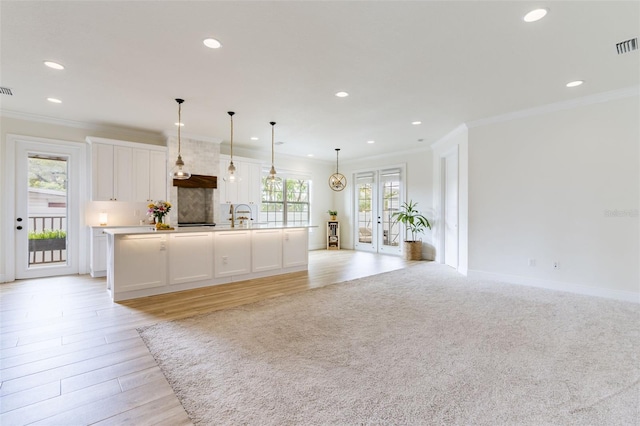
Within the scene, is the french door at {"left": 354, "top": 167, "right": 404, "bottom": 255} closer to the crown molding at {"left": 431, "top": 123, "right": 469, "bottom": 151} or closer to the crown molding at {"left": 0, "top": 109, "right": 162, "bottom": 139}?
the crown molding at {"left": 431, "top": 123, "right": 469, "bottom": 151}

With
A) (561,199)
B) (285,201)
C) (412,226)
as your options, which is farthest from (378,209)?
(561,199)

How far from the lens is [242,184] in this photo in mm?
7477

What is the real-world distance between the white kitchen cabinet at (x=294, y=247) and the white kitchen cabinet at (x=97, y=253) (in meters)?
3.48

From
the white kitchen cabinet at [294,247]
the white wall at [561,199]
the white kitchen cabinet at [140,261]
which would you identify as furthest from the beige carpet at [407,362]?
the white kitchen cabinet at [294,247]

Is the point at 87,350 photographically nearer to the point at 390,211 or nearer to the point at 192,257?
the point at 192,257

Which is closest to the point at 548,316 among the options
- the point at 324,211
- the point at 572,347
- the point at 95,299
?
the point at 572,347

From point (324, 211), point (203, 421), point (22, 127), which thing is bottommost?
point (203, 421)

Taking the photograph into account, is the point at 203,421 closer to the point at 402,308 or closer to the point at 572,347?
the point at 402,308

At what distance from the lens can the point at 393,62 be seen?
3250 mm

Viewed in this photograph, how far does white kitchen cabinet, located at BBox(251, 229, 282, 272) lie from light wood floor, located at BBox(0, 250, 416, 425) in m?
0.41

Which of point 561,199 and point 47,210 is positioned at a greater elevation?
point 561,199

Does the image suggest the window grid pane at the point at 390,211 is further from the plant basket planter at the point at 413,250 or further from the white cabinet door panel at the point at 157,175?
the white cabinet door panel at the point at 157,175

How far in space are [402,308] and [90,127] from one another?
6.76 m

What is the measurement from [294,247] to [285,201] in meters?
3.39
